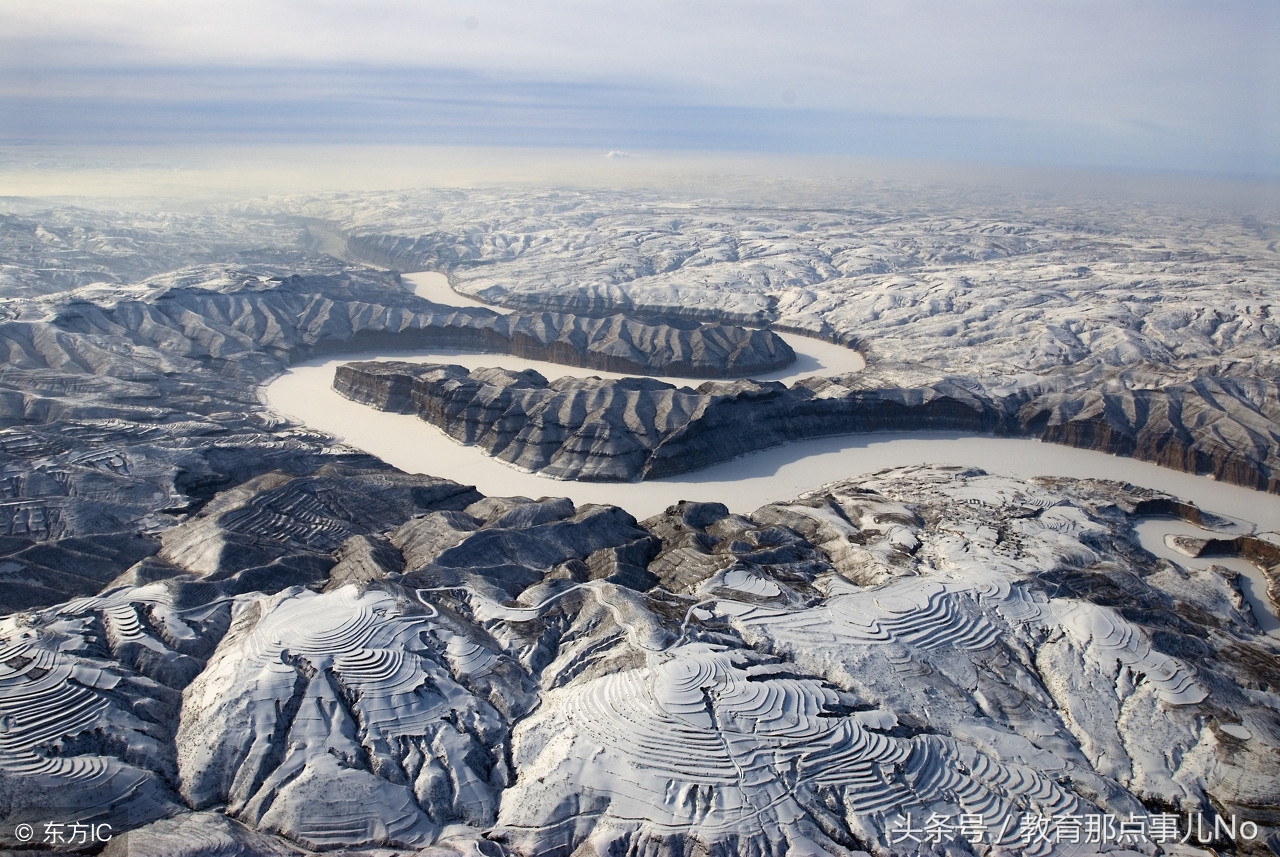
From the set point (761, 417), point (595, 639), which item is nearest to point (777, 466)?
point (761, 417)

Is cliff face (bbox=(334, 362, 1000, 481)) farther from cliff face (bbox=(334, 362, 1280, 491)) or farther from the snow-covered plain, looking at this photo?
the snow-covered plain

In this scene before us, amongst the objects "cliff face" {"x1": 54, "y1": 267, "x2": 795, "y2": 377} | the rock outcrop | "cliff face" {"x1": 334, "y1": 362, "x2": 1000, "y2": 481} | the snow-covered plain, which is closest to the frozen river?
the snow-covered plain

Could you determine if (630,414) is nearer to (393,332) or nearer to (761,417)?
(761,417)

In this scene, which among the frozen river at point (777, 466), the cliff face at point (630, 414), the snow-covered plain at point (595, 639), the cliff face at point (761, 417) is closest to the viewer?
the snow-covered plain at point (595, 639)

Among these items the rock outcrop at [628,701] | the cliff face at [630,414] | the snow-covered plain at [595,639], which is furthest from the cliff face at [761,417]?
the rock outcrop at [628,701]

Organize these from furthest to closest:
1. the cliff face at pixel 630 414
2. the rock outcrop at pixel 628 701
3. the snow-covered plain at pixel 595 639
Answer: the cliff face at pixel 630 414 < the snow-covered plain at pixel 595 639 < the rock outcrop at pixel 628 701

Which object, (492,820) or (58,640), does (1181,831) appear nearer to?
(492,820)

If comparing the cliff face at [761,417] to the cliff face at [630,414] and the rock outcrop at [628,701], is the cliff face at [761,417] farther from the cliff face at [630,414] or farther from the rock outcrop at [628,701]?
the rock outcrop at [628,701]

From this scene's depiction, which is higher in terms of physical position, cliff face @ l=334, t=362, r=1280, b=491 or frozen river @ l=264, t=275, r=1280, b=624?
cliff face @ l=334, t=362, r=1280, b=491
